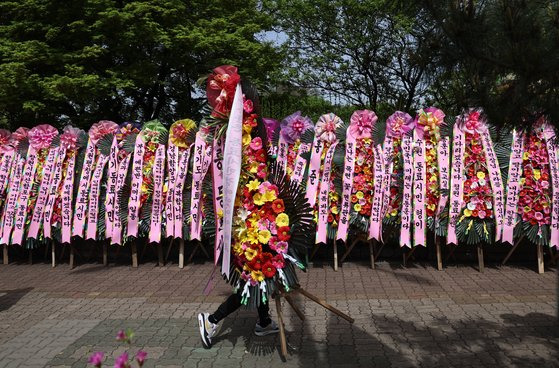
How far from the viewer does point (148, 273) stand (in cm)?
777

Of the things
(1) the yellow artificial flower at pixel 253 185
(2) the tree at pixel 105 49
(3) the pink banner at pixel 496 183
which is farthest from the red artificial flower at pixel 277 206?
(2) the tree at pixel 105 49

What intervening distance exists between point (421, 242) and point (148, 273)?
3.92 meters

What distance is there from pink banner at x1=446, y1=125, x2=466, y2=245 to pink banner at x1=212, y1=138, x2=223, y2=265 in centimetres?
389

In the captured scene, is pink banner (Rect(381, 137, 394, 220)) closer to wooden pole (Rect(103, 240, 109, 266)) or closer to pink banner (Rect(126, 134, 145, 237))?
pink banner (Rect(126, 134, 145, 237))

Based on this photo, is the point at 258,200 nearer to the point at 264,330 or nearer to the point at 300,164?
the point at 264,330

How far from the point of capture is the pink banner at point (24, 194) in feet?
27.1

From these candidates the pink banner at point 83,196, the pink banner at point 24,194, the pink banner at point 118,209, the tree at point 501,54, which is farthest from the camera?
the pink banner at point 24,194

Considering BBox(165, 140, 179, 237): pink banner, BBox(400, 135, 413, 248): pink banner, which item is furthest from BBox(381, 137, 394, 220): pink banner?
BBox(165, 140, 179, 237): pink banner

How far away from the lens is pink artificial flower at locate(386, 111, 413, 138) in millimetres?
7406

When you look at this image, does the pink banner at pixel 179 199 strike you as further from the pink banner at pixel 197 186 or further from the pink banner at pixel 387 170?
the pink banner at pixel 387 170

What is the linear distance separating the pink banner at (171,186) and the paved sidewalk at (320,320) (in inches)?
27.6

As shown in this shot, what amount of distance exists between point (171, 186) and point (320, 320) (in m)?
3.52

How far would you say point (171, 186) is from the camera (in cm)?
784

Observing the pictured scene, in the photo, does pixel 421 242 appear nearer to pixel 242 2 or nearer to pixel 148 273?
pixel 148 273
